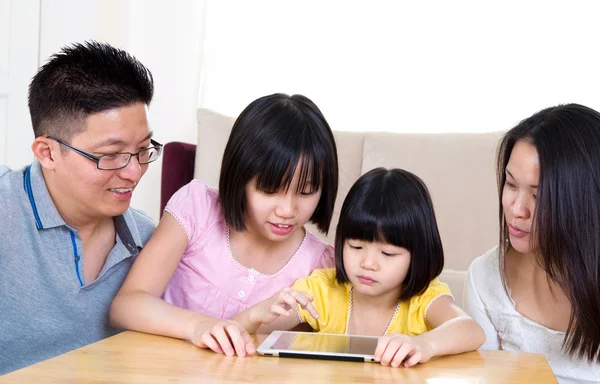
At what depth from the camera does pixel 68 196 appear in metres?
1.53

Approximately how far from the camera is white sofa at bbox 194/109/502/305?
2502 millimetres

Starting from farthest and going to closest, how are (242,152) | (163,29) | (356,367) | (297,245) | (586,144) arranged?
(163,29) → (297,245) → (242,152) → (586,144) → (356,367)

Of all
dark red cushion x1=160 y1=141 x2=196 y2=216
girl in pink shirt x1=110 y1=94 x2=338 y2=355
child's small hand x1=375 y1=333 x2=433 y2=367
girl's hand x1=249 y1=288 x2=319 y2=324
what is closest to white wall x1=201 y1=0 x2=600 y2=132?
dark red cushion x1=160 y1=141 x2=196 y2=216

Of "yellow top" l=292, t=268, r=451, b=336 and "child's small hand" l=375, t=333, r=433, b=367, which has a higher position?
"child's small hand" l=375, t=333, r=433, b=367

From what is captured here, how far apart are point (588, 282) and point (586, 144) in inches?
10.1

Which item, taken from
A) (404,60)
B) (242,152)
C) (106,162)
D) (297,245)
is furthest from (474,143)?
(106,162)

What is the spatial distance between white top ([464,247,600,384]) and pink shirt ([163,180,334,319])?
1.23 feet

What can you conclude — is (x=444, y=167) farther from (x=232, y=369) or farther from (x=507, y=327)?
(x=232, y=369)

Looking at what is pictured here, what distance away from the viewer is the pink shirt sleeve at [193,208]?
5.22ft

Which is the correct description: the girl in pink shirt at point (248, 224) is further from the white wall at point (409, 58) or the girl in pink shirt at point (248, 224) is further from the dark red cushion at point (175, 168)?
the white wall at point (409, 58)

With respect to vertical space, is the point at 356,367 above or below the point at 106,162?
below

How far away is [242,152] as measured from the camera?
1.54 metres

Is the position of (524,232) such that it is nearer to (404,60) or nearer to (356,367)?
(356,367)

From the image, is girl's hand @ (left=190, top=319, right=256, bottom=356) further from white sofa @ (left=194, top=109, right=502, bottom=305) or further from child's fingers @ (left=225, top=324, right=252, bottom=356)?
white sofa @ (left=194, top=109, right=502, bottom=305)
